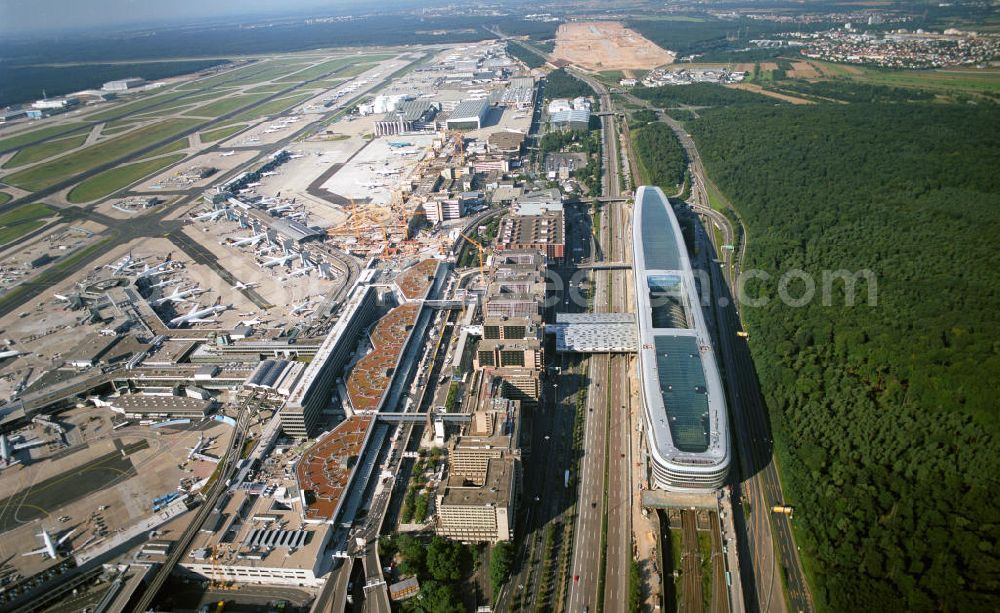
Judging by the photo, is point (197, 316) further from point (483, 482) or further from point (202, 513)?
point (483, 482)

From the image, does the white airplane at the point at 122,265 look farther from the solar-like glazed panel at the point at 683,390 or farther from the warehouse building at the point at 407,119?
the solar-like glazed panel at the point at 683,390

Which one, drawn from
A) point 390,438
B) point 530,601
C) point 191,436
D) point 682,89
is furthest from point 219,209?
point 682,89

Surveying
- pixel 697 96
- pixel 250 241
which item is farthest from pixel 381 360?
pixel 697 96

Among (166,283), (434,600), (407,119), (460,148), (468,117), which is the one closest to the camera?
(434,600)

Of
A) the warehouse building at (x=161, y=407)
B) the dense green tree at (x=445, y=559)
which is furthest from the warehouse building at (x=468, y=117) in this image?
the dense green tree at (x=445, y=559)

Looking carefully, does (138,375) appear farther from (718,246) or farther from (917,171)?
(917,171)

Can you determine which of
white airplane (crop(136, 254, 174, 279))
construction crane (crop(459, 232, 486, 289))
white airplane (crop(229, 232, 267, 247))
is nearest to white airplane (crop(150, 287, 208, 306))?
white airplane (crop(136, 254, 174, 279))
